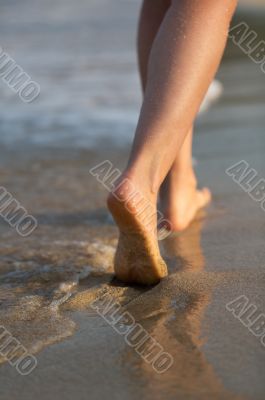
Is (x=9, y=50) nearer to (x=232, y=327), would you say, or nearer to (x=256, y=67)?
(x=256, y=67)

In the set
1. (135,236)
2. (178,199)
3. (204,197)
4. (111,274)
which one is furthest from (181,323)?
(204,197)

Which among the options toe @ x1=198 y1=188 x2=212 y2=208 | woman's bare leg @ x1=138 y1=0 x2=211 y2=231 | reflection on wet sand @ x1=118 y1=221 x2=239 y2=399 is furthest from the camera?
toe @ x1=198 y1=188 x2=212 y2=208

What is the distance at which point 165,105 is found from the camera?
1.49 m

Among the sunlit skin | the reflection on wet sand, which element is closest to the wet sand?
the reflection on wet sand

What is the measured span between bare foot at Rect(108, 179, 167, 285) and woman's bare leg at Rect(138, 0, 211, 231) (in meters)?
0.46

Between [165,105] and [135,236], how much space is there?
30 centimetres

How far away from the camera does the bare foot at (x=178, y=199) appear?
2.01 m

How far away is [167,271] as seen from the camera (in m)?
1.61

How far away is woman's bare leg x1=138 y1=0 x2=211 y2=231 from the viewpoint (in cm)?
196

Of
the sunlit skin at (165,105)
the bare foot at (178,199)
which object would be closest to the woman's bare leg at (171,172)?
the bare foot at (178,199)

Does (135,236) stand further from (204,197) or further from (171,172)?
(204,197)

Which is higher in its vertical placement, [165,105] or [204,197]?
[165,105]

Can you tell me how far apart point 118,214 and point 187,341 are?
37 cm

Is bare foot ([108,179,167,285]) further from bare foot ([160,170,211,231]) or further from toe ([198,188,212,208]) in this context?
toe ([198,188,212,208])
